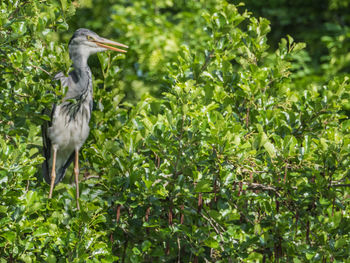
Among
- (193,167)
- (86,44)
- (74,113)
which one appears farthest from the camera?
(86,44)

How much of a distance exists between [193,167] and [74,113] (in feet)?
5.31

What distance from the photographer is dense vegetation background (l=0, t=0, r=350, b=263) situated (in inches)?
91.7

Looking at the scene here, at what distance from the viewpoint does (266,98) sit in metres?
2.89

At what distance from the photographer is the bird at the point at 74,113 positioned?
3641mm

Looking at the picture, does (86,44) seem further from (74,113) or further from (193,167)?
(193,167)

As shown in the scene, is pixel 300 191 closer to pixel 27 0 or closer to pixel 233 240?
pixel 233 240

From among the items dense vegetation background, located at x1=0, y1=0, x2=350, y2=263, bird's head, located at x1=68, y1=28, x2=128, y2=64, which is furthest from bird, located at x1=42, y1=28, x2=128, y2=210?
dense vegetation background, located at x1=0, y1=0, x2=350, y2=263

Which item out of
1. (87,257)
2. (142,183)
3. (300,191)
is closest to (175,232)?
(142,183)

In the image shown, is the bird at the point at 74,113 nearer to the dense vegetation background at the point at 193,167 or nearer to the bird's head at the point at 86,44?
the bird's head at the point at 86,44

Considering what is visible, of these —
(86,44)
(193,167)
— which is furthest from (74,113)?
(193,167)

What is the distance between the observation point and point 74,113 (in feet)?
12.5

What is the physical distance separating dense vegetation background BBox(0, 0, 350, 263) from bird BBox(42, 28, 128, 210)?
0.49 m

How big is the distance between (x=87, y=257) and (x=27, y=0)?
4.68 ft

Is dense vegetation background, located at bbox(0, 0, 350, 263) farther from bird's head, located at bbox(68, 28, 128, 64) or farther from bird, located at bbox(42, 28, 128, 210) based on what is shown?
bird's head, located at bbox(68, 28, 128, 64)
